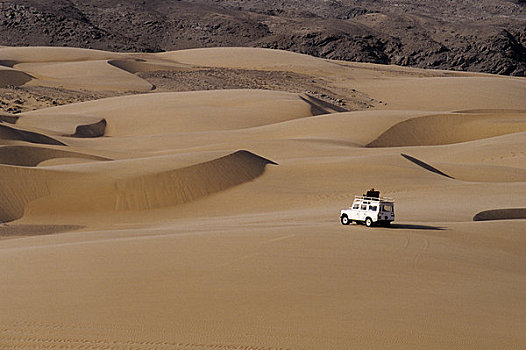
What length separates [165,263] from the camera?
10125 mm

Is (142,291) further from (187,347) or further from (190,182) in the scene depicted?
(190,182)

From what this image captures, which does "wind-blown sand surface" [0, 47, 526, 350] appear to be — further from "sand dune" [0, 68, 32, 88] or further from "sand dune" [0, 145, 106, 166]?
"sand dune" [0, 68, 32, 88]

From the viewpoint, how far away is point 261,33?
96.8 metres

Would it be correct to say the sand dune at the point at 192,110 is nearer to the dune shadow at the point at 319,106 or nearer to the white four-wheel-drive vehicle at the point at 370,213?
the dune shadow at the point at 319,106

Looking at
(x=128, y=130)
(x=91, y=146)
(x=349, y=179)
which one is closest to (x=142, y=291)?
(x=349, y=179)

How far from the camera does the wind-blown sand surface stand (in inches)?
302

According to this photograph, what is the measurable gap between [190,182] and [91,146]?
36.9ft

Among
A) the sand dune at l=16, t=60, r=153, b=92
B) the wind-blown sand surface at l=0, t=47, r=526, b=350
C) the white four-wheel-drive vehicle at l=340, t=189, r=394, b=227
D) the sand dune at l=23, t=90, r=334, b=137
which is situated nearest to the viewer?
the wind-blown sand surface at l=0, t=47, r=526, b=350

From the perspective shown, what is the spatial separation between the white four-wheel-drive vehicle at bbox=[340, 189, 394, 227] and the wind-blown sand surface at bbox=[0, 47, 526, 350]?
0.80 ft

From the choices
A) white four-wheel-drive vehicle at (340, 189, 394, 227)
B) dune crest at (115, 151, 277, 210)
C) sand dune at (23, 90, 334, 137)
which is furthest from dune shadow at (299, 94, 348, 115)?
white four-wheel-drive vehicle at (340, 189, 394, 227)

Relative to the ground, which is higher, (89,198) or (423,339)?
(423,339)

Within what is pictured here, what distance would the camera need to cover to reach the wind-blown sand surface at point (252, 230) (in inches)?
302

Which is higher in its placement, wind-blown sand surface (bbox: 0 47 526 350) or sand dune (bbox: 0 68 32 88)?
wind-blown sand surface (bbox: 0 47 526 350)

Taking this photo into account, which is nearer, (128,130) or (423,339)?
(423,339)
